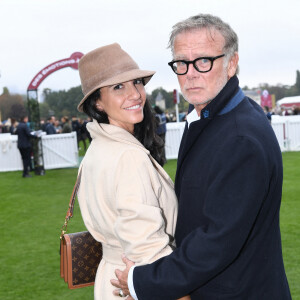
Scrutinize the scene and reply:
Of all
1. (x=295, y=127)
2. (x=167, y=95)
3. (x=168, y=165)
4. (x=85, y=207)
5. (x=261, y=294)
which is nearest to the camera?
(x=261, y=294)

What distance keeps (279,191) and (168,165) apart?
45.7 ft

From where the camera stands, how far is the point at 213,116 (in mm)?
1912

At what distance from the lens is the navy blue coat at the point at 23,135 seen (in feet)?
49.9

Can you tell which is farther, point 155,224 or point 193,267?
point 155,224

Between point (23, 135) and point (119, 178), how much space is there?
13.7 meters

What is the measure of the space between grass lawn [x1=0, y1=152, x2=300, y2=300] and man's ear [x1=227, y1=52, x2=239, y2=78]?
3341 millimetres

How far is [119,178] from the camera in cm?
203

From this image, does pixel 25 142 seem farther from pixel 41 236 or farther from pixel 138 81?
pixel 138 81

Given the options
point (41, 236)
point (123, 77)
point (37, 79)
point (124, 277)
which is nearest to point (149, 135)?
point (123, 77)

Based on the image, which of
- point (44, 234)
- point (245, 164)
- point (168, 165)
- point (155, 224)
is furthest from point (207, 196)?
point (168, 165)

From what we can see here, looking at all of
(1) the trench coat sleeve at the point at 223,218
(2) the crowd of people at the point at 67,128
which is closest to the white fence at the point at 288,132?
(2) the crowd of people at the point at 67,128

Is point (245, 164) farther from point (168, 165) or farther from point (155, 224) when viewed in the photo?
point (168, 165)

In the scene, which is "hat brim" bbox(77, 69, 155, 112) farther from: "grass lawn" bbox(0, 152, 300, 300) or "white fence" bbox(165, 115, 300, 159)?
"white fence" bbox(165, 115, 300, 159)

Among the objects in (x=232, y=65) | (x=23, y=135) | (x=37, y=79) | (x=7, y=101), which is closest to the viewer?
(x=232, y=65)
